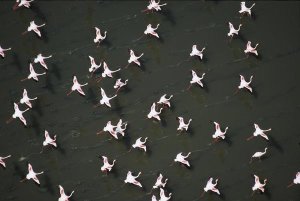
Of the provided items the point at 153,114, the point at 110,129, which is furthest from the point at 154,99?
the point at 110,129

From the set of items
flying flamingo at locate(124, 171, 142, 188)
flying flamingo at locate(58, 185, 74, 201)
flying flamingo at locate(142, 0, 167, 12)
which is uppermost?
flying flamingo at locate(142, 0, 167, 12)

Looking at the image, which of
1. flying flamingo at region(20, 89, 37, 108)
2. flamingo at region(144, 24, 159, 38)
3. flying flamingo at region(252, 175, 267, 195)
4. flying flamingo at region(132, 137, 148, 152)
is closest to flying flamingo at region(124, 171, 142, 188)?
flying flamingo at region(132, 137, 148, 152)

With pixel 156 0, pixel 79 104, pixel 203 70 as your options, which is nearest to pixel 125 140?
pixel 79 104

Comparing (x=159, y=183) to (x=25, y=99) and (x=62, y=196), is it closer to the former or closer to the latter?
(x=62, y=196)

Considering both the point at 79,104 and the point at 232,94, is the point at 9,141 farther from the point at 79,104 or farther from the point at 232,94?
the point at 232,94

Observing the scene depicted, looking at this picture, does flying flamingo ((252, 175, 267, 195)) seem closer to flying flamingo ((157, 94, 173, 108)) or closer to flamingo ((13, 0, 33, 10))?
flying flamingo ((157, 94, 173, 108))

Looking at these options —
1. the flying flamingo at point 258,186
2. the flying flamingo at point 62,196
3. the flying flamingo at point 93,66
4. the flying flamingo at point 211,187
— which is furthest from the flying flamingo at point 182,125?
the flying flamingo at point 62,196

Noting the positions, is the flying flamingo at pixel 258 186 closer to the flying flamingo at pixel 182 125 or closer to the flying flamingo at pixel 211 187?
the flying flamingo at pixel 211 187

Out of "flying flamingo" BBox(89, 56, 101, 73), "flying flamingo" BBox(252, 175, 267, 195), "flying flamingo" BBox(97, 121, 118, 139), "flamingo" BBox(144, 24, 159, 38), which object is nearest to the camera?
"flying flamingo" BBox(252, 175, 267, 195)
